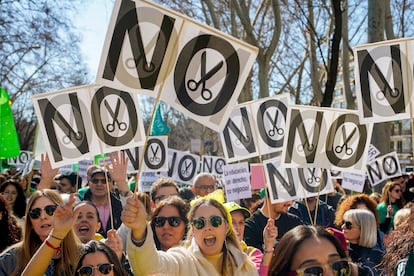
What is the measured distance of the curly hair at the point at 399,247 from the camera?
11.6 ft

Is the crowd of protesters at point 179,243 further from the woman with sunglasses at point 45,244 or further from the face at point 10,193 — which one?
the face at point 10,193

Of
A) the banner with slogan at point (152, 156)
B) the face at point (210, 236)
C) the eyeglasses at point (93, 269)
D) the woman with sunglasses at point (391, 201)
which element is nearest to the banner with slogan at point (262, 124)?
the banner with slogan at point (152, 156)

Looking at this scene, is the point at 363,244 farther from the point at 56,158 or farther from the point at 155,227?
the point at 56,158

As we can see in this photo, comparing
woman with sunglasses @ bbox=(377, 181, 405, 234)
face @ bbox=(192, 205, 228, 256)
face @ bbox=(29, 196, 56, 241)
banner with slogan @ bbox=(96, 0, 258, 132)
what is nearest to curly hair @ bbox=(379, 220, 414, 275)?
face @ bbox=(192, 205, 228, 256)

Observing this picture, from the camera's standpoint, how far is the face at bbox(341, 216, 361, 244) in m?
5.31

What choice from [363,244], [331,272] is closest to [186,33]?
[331,272]

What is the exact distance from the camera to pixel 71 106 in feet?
19.8

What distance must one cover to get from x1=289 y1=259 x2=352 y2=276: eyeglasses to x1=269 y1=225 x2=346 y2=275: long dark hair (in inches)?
2.1

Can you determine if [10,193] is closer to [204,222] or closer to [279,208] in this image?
[279,208]

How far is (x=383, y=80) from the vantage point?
5445 millimetres

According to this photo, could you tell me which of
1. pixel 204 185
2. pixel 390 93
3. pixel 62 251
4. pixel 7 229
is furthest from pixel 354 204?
pixel 62 251

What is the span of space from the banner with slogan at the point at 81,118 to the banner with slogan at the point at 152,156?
3.09m

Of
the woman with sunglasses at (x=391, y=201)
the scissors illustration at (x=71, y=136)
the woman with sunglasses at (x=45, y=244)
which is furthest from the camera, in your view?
the woman with sunglasses at (x=391, y=201)

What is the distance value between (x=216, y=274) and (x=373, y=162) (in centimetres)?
922
